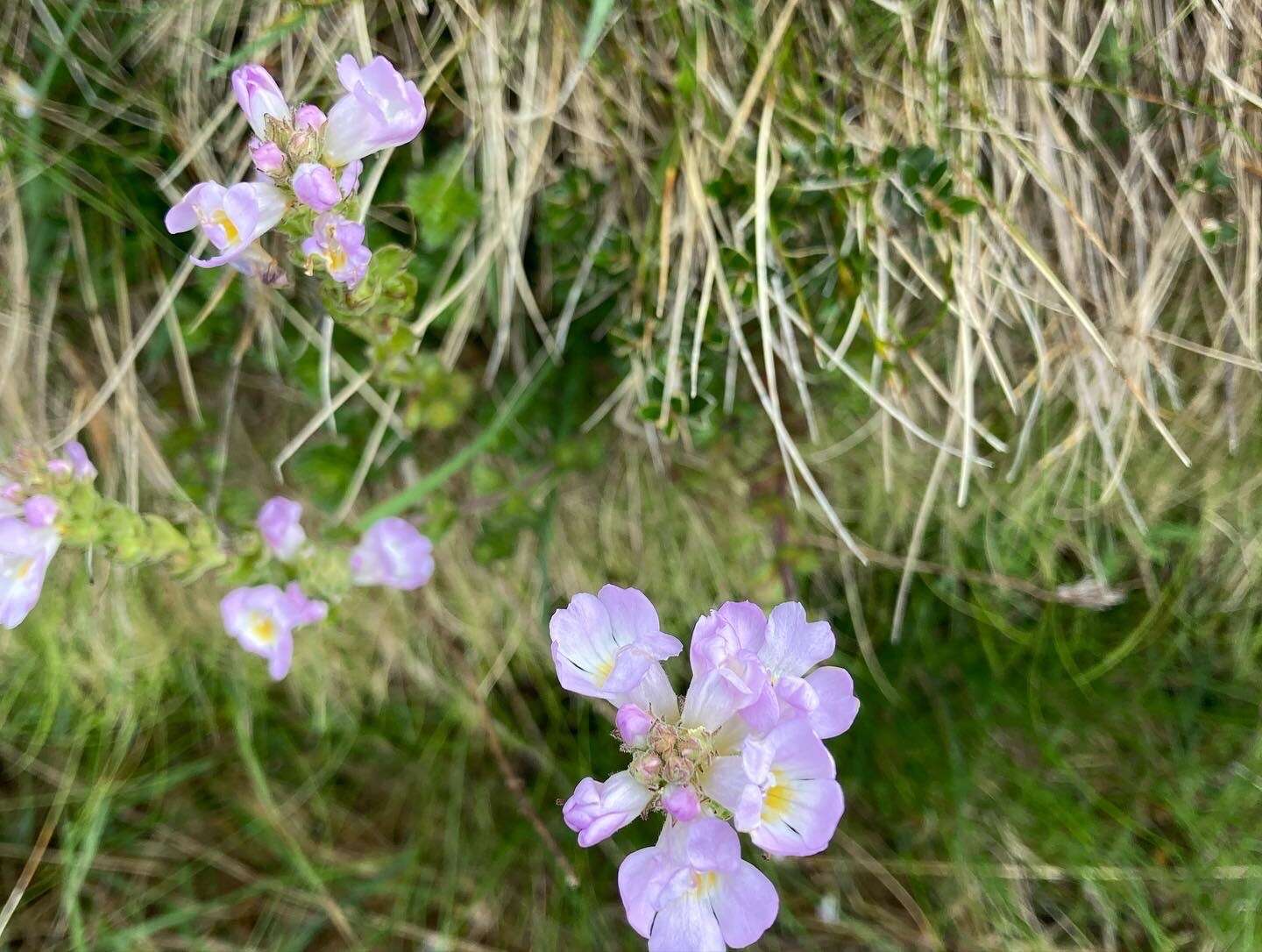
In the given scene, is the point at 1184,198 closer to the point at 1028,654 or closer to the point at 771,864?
the point at 1028,654

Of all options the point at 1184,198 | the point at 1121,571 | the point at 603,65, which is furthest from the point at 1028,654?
the point at 603,65

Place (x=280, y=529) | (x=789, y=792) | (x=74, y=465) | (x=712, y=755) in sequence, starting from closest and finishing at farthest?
(x=789, y=792)
(x=712, y=755)
(x=74, y=465)
(x=280, y=529)

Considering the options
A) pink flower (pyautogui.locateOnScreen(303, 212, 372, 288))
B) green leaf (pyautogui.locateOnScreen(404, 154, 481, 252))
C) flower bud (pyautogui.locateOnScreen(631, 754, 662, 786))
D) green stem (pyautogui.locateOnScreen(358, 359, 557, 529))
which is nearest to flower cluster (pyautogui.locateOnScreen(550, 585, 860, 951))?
flower bud (pyautogui.locateOnScreen(631, 754, 662, 786))

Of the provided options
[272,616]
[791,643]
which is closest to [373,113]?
[791,643]

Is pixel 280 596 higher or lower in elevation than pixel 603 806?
lower

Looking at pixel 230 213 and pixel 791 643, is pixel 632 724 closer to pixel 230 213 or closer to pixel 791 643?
pixel 791 643

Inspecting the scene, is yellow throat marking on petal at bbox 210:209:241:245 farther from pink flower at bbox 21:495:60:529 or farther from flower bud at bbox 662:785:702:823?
flower bud at bbox 662:785:702:823
